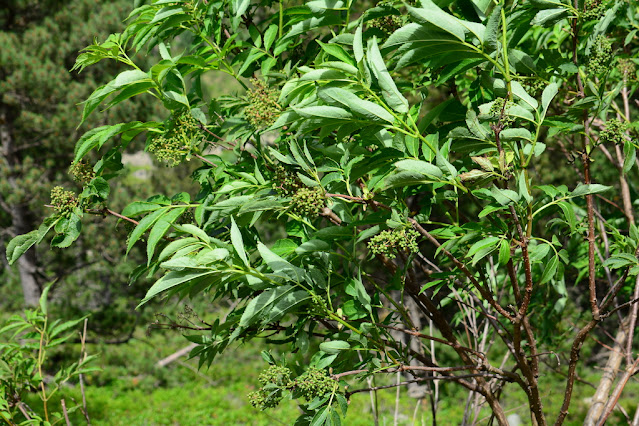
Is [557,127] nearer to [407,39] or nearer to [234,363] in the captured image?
[407,39]

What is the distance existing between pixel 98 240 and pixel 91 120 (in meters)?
1.42

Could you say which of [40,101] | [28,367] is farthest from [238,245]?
[40,101]

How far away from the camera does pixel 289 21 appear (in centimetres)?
120

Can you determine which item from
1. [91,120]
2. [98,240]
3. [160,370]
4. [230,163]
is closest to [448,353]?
[160,370]

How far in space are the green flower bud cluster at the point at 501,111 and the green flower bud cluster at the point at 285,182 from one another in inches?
12.0

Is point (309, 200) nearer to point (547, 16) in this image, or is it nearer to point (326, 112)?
point (326, 112)

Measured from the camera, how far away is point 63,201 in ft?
3.50

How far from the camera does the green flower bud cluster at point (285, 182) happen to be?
0.86 m

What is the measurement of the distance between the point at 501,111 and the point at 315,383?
0.50 metres

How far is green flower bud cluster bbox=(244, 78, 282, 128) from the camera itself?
99cm

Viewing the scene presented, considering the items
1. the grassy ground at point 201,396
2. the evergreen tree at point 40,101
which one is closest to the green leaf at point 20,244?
the grassy ground at point 201,396

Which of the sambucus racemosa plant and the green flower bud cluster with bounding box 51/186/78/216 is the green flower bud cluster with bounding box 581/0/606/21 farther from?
the green flower bud cluster with bounding box 51/186/78/216

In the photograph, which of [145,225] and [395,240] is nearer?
[395,240]

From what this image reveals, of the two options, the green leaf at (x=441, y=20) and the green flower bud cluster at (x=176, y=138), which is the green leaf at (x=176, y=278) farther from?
the green leaf at (x=441, y=20)
